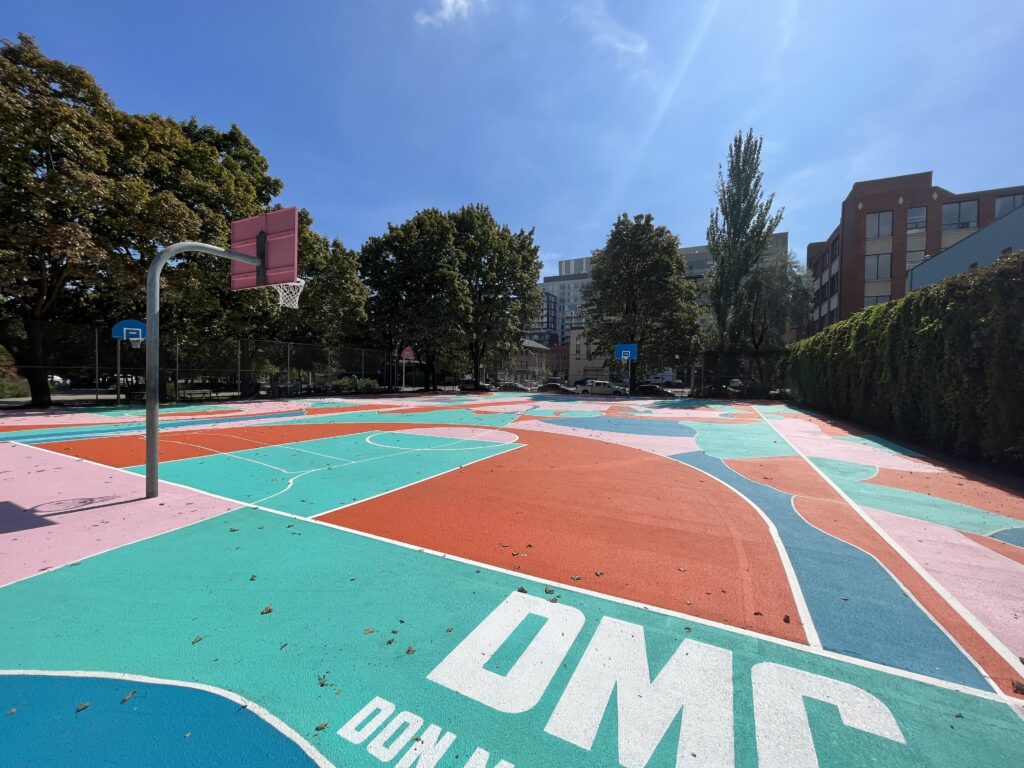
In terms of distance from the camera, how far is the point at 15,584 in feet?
12.1

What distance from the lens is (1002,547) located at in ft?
15.8

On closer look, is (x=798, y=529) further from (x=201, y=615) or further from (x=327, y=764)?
(x=201, y=615)

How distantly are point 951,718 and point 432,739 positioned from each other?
283 centimetres

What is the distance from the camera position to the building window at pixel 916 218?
36688mm

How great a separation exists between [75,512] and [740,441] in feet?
45.3

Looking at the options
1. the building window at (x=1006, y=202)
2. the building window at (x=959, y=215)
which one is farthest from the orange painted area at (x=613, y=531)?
the building window at (x=1006, y=202)

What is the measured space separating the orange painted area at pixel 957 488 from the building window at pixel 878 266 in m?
39.3

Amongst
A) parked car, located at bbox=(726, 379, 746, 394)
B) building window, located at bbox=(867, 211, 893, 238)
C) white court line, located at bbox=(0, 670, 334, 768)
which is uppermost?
building window, located at bbox=(867, 211, 893, 238)

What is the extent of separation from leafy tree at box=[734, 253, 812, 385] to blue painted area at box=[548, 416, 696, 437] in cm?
2267

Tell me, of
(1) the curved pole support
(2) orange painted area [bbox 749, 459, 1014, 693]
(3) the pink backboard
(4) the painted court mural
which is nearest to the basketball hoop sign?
(3) the pink backboard

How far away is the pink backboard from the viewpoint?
266 inches

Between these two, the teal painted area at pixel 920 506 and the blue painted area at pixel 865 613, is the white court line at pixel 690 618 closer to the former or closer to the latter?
the blue painted area at pixel 865 613

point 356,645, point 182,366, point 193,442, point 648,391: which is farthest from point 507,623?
point 648,391

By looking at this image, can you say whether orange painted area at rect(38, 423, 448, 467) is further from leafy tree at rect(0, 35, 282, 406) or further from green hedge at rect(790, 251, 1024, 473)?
green hedge at rect(790, 251, 1024, 473)
